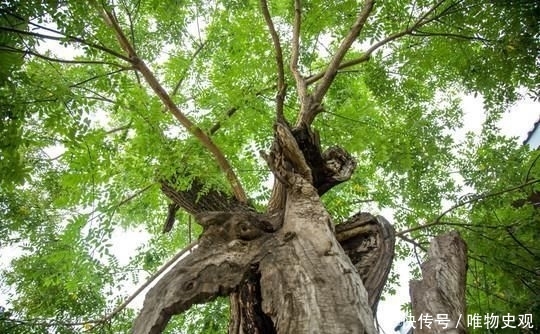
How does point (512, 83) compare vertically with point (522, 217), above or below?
above

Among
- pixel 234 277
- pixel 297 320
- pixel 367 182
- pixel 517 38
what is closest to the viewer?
pixel 297 320

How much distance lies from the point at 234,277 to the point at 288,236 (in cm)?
42

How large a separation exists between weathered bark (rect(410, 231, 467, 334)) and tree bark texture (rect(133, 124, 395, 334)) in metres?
0.22

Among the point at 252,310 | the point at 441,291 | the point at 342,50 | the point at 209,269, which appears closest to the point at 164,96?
the point at 342,50

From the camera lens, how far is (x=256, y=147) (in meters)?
4.42

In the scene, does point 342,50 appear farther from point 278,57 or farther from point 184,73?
point 184,73

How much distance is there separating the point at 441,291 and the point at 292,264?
0.72 m

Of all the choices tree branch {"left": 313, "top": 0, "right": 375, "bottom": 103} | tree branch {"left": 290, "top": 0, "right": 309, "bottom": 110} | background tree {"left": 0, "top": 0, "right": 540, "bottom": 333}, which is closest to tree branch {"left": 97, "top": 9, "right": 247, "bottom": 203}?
background tree {"left": 0, "top": 0, "right": 540, "bottom": 333}

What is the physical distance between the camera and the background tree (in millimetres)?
2244

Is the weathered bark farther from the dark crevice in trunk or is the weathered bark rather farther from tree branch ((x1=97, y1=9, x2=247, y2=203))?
tree branch ((x1=97, y1=9, x2=247, y2=203))

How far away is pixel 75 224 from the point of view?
365 cm

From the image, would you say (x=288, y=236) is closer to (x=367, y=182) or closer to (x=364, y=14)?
(x=364, y=14)

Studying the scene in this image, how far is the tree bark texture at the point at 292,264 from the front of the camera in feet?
5.76

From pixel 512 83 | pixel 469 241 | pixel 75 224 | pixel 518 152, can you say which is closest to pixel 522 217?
pixel 469 241
